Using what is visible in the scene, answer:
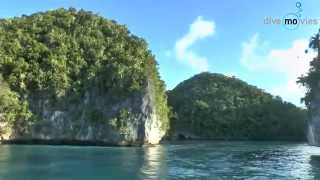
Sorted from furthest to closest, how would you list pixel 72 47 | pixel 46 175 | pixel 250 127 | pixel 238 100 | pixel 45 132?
pixel 238 100
pixel 250 127
pixel 72 47
pixel 45 132
pixel 46 175

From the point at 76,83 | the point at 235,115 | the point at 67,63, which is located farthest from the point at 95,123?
the point at 235,115

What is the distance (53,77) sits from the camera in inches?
2616

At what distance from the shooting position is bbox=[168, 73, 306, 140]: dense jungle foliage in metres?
106

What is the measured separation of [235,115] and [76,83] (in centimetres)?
4809

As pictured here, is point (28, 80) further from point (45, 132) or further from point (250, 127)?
point (250, 127)

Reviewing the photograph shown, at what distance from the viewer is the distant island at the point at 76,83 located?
6469 centimetres

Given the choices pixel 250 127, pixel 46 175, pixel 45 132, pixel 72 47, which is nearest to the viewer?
pixel 46 175

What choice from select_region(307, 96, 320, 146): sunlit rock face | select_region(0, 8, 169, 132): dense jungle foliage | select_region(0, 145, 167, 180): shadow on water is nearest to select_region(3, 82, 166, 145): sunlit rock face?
select_region(0, 8, 169, 132): dense jungle foliage

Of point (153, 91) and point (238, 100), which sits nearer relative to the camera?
point (153, 91)

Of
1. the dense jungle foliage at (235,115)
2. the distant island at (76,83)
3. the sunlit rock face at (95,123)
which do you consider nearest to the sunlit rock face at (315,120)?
the distant island at (76,83)

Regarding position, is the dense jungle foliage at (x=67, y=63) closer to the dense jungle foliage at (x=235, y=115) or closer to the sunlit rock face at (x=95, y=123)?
the sunlit rock face at (x=95, y=123)

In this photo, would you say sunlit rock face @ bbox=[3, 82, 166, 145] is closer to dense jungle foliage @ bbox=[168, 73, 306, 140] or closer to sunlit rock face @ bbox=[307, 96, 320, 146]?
sunlit rock face @ bbox=[307, 96, 320, 146]

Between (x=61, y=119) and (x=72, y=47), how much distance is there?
9820mm

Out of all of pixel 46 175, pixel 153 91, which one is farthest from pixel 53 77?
pixel 46 175
